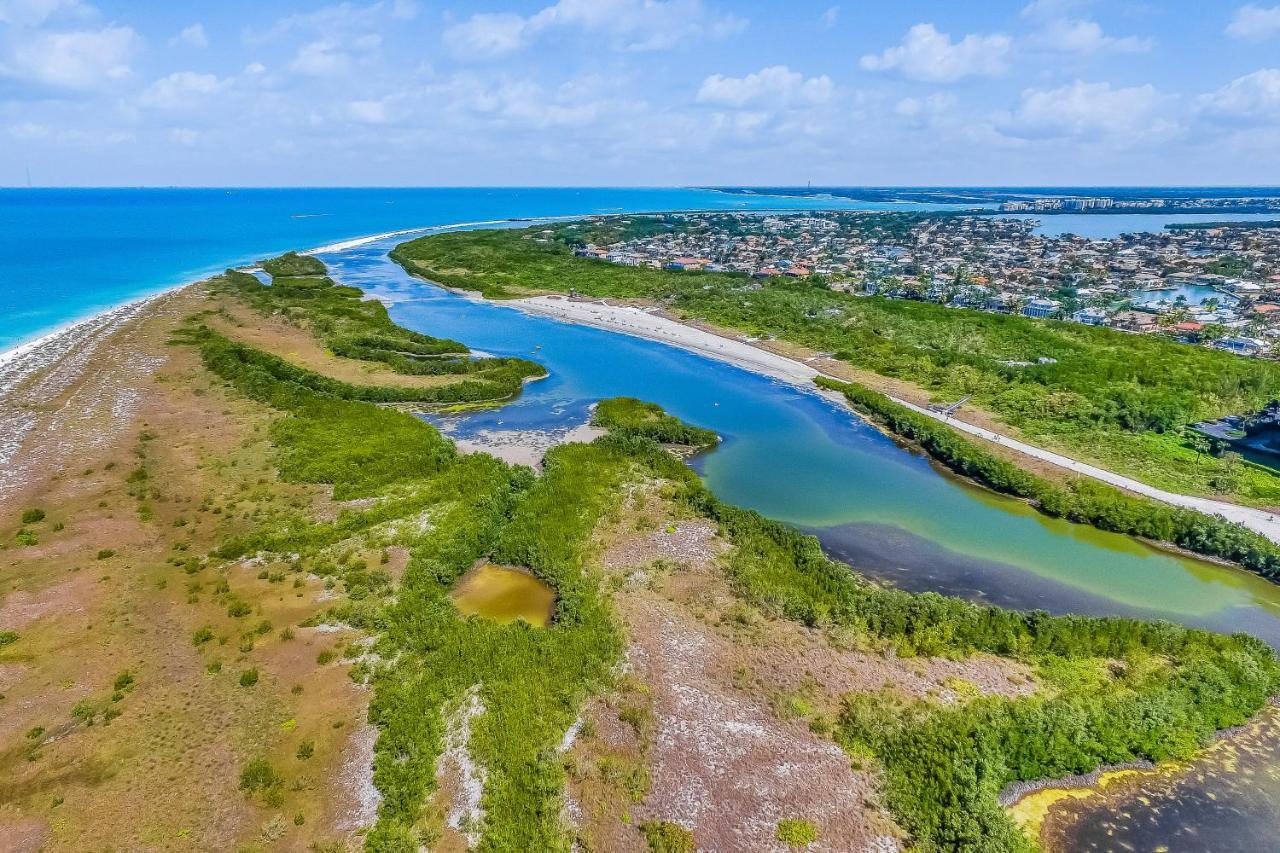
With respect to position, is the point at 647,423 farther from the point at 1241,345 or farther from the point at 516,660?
the point at 1241,345

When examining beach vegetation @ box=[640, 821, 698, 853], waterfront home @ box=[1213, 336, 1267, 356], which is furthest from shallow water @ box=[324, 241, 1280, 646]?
waterfront home @ box=[1213, 336, 1267, 356]

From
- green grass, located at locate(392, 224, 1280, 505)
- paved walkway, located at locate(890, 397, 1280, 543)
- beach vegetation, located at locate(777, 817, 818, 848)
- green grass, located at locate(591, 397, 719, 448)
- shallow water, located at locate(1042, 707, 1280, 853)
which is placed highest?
green grass, located at locate(392, 224, 1280, 505)

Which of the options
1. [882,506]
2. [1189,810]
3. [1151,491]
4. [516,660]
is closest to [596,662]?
[516,660]

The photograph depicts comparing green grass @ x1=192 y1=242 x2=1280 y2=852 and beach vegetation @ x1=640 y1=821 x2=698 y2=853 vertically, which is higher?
green grass @ x1=192 y1=242 x2=1280 y2=852

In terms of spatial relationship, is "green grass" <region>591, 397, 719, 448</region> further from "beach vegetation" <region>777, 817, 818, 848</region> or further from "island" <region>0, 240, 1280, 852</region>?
"beach vegetation" <region>777, 817, 818, 848</region>

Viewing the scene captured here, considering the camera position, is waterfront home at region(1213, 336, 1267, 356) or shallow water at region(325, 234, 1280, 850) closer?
shallow water at region(325, 234, 1280, 850)

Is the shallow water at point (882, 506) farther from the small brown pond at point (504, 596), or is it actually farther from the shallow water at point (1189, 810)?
the small brown pond at point (504, 596)

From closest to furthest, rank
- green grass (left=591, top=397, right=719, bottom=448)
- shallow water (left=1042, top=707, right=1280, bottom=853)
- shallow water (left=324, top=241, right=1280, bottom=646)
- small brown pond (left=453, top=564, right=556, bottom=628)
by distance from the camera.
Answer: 1. shallow water (left=1042, top=707, right=1280, bottom=853)
2. small brown pond (left=453, top=564, right=556, bottom=628)
3. shallow water (left=324, top=241, right=1280, bottom=646)
4. green grass (left=591, top=397, right=719, bottom=448)
